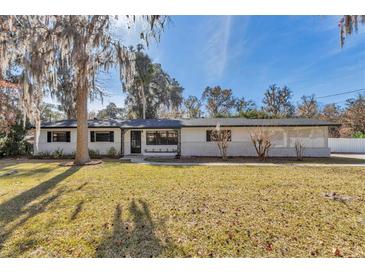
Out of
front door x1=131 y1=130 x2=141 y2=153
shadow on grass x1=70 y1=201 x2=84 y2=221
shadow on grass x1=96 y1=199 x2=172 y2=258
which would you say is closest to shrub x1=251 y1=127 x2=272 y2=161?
front door x1=131 y1=130 x2=141 y2=153

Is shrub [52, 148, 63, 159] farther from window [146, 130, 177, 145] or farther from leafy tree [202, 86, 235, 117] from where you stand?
leafy tree [202, 86, 235, 117]

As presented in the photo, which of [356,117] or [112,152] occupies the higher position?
[356,117]

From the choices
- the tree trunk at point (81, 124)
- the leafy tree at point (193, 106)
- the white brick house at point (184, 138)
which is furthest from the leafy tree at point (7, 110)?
the leafy tree at point (193, 106)

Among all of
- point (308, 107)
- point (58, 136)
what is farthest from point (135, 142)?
point (308, 107)

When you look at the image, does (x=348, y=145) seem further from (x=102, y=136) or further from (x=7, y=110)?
(x=7, y=110)

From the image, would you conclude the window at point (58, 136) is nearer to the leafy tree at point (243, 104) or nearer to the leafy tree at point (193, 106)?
the leafy tree at point (193, 106)

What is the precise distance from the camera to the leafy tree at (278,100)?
33.8 meters

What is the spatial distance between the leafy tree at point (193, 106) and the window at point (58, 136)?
2368cm

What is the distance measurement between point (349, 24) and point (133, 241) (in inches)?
273

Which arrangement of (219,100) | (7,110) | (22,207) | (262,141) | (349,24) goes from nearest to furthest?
(22,207) < (349,24) < (262,141) < (7,110) < (219,100)

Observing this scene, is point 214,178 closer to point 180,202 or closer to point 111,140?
point 180,202

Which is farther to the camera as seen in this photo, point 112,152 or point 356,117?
point 356,117

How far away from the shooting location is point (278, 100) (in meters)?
34.1
